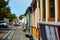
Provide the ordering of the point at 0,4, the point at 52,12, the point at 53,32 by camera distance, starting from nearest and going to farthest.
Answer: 1. the point at 53,32
2. the point at 52,12
3. the point at 0,4

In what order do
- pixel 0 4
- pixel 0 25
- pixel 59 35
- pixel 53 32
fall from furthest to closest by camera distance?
pixel 0 25, pixel 0 4, pixel 53 32, pixel 59 35

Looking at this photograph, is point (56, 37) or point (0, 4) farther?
point (0, 4)

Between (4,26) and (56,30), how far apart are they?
55524mm

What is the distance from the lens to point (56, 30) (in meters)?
5.54

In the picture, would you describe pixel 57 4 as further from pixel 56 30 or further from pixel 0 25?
pixel 0 25

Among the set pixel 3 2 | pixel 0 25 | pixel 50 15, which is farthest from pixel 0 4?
pixel 50 15

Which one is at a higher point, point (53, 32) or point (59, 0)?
point (59, 0)

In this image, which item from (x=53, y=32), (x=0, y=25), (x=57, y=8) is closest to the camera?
(x=53, y=32)

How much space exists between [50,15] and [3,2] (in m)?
41.2

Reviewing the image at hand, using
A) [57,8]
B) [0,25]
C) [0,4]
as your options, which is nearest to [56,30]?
[57,8]

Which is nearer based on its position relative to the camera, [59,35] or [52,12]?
[59,35]

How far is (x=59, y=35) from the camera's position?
211 inches

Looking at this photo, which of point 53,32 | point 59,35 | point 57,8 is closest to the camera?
point 59,35

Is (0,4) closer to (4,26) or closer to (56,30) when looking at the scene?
(4,26)
